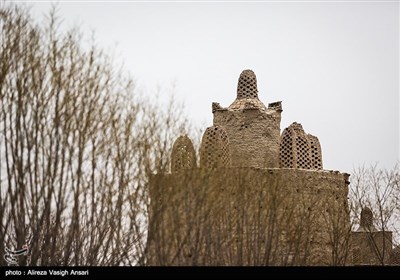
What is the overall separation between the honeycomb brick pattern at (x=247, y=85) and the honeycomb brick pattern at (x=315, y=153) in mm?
2390

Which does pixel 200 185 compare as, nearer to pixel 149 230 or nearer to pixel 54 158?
pixel 149 230

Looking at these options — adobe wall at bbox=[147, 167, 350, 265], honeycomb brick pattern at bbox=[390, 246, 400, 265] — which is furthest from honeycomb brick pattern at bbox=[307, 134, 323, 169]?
honeycomb brick pattern at bbox=[390, 246, 400, 265]

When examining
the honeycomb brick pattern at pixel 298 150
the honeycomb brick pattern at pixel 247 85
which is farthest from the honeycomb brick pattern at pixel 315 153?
the honeycomb brick pattern at pixel 247 85

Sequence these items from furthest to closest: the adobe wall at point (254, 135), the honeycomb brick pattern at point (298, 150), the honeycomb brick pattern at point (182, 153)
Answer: the adobe wall at point (254, 135), the honeycomb brick pattern at point (298, 150), the honeycomb brick pattern at point (182, 153)

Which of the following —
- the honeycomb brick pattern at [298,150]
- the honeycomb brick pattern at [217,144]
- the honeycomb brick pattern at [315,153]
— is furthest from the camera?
the honeycomb brick pattern at [315,153]

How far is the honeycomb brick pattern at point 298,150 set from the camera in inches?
997

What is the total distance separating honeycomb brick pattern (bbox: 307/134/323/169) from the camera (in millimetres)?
25564

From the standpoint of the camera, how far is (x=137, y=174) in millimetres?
18688

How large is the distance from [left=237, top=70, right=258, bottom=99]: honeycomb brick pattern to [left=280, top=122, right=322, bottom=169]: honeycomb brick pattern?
197 centimetres

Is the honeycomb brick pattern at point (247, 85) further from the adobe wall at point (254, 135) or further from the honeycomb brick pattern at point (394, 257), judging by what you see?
the honeycomb brick pattern at point (394, 257)

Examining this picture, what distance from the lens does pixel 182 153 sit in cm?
2133

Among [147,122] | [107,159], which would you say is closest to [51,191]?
[107,159]

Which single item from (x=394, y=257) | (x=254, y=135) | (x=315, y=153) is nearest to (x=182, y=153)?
(x=254, y=135)

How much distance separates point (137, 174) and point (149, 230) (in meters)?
1.24
